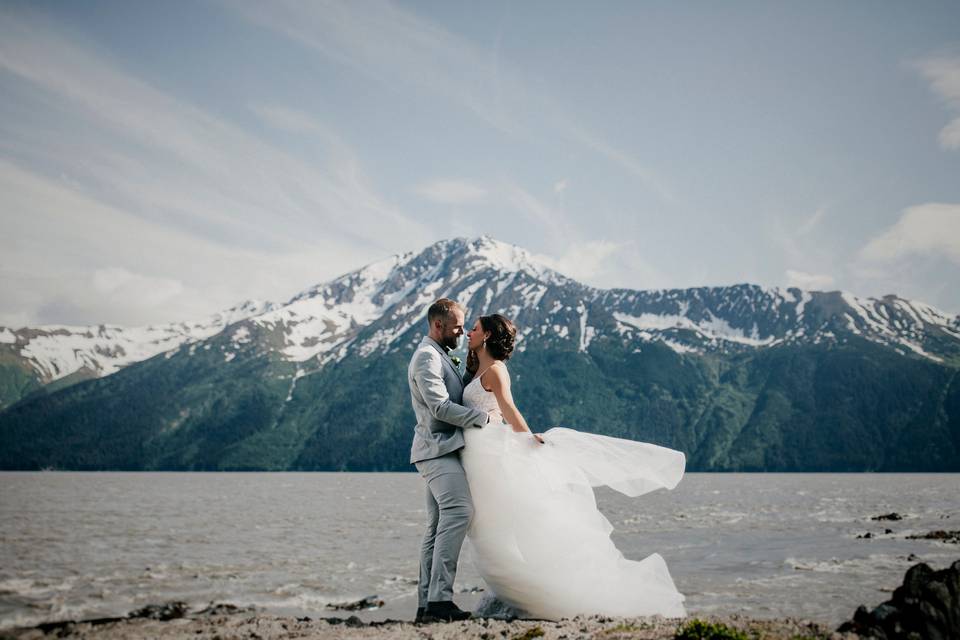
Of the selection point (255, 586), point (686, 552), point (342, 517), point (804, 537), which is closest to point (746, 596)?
point (686, 552)

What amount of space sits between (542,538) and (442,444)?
199 cm

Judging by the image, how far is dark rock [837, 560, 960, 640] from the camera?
727 cm

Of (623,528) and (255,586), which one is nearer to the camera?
(255,586)

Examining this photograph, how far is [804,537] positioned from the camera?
4388cm

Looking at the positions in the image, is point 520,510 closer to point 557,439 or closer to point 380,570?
point 557,439

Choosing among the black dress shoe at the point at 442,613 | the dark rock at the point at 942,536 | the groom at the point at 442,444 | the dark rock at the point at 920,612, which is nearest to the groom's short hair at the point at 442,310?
the groom at the point at 442,444

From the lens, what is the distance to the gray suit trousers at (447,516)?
1022 cm

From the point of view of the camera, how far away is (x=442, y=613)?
10352 millimetres

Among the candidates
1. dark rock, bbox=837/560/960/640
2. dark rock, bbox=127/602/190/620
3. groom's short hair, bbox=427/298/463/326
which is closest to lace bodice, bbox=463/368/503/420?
groom's short hair, bbox=427/298/463/326

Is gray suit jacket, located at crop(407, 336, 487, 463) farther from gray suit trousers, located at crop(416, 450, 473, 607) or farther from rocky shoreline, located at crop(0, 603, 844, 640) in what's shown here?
rocky shoreline, located at crop(0, 603, 844, 640)

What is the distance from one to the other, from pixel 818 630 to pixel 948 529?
49.6 metres

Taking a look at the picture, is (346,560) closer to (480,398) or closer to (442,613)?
(442,613)

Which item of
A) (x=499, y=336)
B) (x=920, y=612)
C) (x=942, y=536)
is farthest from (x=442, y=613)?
(x=942, y=536)

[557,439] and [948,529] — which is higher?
[557,439]
